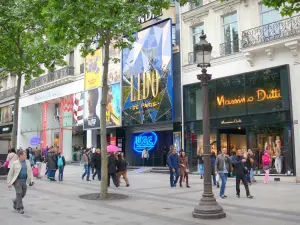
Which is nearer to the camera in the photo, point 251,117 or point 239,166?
point 239,166

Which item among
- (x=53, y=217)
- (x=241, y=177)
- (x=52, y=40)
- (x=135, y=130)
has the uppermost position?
(x=52, y=40)

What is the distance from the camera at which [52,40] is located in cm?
1252

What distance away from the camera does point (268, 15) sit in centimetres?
1958

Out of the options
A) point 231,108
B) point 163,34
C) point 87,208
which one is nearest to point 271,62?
point 231,108

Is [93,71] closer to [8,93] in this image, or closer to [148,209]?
[8,93]

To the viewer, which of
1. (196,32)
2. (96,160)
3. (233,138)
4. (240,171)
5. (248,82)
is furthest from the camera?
(196,32)

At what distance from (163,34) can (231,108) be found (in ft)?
25.0

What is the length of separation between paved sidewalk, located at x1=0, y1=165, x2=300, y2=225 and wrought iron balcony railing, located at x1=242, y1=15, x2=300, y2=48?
8554mm

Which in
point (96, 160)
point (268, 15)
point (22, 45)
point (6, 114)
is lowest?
point (96, 160)

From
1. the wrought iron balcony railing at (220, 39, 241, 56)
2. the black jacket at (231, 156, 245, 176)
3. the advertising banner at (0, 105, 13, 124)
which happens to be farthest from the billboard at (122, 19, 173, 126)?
the advertising banner at (0, 105, 13, 124)

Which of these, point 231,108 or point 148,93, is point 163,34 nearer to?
point 148,93

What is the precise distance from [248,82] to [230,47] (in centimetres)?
266

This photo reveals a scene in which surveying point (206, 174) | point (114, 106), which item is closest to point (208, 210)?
point (206, 174)

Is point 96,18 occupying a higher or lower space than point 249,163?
higher
